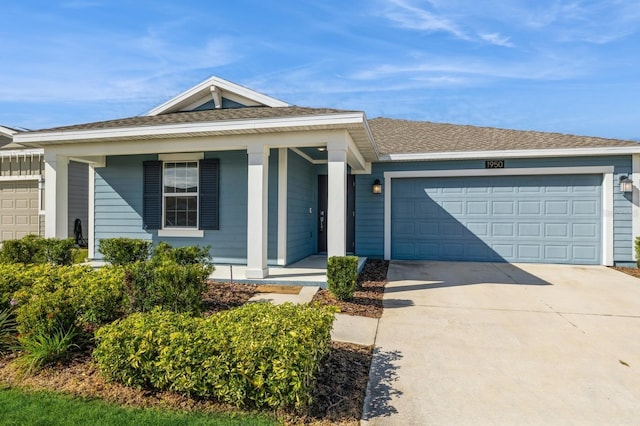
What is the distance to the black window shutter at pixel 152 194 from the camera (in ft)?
26.5

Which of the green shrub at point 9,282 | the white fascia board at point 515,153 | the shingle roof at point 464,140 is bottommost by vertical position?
the green shrub at point 9,282

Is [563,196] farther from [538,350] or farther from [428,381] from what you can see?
[428,381]

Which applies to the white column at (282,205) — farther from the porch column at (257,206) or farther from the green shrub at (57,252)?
the green shrub at (57,252)

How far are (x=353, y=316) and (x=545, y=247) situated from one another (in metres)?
6.46

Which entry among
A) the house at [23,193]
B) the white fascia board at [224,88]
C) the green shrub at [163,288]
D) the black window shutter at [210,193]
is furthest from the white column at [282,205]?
the house at [23,193]

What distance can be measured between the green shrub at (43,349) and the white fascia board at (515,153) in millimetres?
7540

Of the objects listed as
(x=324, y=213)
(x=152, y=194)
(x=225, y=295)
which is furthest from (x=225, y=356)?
(x=324, y=213)

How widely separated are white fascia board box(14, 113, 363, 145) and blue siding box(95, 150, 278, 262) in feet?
5.01

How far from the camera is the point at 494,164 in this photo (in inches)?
348

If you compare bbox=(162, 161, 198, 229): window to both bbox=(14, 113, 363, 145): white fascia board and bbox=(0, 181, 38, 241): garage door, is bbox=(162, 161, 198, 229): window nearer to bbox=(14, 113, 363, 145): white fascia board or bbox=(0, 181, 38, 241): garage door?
bbox=(14, 113, 363, 145): white fascia board

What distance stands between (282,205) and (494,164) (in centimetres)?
529

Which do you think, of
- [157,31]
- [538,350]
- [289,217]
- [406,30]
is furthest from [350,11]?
[538,350]

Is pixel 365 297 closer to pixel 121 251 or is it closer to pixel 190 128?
pixel 190 128

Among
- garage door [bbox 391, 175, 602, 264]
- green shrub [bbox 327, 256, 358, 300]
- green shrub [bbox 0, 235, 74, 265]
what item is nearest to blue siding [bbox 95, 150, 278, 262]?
green shrub [bbox 0, 235, 74, 265]
